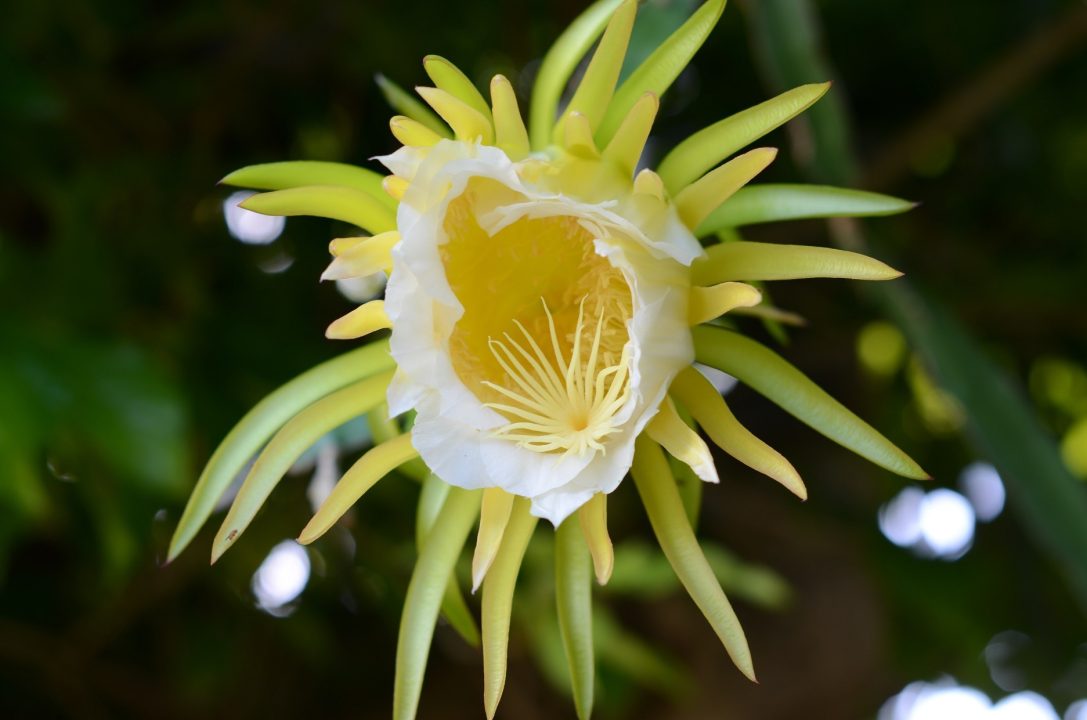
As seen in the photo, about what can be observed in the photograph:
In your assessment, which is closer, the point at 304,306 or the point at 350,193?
the point at 350,193

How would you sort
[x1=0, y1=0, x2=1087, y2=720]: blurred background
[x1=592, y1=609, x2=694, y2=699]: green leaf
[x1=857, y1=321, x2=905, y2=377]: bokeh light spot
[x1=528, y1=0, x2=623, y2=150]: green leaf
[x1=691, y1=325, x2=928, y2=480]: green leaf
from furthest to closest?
[x1=857, y1=321, x2=905, y2=377]: bokeh light spot
[x1=592, y1=609, x2=694, y2=699]: green leaf
[x1=0, y1=0, x2=1087, y2=720]: blurred background
[x1=528, y1=0, x2=623, y2=150]: green leaf
[x1=691, y1=325, x2=928, y2=480]: green leaf

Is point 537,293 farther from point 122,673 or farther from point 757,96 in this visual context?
point 122,673

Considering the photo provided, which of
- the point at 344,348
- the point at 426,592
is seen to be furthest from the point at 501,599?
the point at 344,348

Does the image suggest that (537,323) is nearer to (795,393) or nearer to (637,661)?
(795,393)

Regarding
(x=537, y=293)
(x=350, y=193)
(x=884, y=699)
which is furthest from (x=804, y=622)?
(x=350, y=193)

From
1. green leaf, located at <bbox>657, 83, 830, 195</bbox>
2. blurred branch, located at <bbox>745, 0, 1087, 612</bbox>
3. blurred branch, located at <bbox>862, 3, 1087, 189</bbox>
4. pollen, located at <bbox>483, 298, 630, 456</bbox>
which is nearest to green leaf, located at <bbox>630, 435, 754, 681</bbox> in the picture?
pollen, located at <bbox>483, 298, 630, 456</bbox>

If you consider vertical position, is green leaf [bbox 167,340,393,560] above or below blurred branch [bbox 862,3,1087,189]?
below

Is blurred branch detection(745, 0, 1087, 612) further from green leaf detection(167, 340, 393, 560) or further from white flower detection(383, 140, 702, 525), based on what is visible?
green leaf detection(167, 340, 393, 560)
